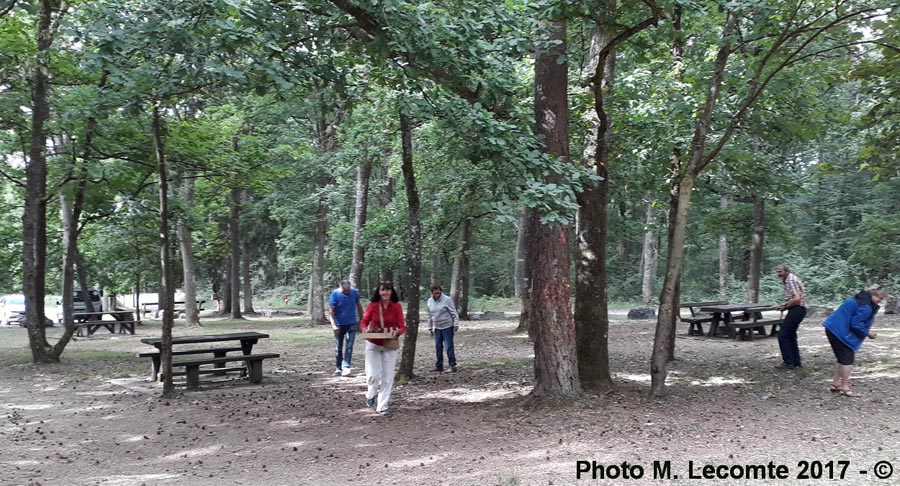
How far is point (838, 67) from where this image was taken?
1005cm

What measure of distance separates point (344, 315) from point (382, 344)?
2.95m

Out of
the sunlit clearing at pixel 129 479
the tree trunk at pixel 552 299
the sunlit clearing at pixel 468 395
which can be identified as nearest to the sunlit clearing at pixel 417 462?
the tree trunk at pixel 552 299

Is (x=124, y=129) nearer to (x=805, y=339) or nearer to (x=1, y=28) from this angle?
(x=1, y=28)

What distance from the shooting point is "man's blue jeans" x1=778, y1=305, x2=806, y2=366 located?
9828mm

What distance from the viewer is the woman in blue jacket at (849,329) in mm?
7895

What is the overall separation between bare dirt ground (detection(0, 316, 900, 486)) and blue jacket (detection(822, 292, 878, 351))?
0.74 m

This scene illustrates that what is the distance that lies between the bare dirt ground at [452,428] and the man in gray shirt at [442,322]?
46cm

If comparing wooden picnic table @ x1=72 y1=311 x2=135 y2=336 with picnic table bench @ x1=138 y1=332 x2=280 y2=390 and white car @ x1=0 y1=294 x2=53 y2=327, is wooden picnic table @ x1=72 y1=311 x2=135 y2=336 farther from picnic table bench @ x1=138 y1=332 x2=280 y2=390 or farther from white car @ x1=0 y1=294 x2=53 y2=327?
picnic table bench @ x1=138 y1=332 x2=280 y2=390

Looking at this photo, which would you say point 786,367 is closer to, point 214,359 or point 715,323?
point 715,323

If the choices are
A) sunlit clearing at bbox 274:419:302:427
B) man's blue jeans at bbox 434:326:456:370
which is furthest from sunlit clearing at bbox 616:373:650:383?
sunlit clearing at bbox 274:419:302:427

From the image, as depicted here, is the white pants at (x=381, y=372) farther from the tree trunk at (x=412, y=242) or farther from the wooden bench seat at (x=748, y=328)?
the wooden bench seat at (x=748, y=328)

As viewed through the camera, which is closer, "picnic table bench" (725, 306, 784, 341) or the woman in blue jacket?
the woman in blue jacket

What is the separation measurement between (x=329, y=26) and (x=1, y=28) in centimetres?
923

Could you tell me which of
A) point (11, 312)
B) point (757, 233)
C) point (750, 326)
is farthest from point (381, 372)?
point (11, 312)
